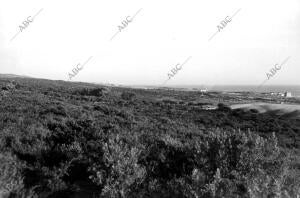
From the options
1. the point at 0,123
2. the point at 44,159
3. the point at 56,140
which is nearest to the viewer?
the point at 44,159

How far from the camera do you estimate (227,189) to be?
280 inches

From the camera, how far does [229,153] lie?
909 centimetres

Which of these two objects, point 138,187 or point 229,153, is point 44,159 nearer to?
point 138,187

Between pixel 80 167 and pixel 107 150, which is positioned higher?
pixel 107 150

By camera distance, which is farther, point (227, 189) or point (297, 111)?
point (297, 111)

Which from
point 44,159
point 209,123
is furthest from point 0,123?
point 209,123

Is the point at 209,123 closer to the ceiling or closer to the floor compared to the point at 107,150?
closer to the floor

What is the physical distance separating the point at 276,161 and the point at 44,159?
5.71 meters

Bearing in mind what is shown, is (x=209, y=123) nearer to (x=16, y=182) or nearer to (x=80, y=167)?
(x=80, y=167)

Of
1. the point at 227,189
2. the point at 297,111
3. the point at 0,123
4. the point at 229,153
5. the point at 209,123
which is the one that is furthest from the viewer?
the point at 297,111

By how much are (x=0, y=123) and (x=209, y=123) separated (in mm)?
14217

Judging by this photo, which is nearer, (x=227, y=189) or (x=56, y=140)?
(x=227, y=189)

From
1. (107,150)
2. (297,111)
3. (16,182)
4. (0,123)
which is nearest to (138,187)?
(107,150)

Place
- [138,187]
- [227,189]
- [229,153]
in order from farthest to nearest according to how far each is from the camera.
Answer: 1. [229,153]
2. [138,187]
3. [227,189]
